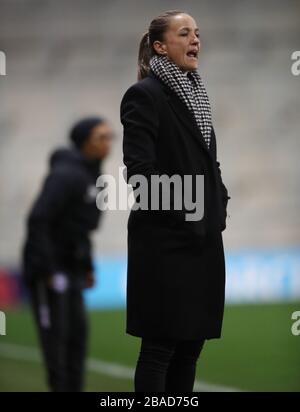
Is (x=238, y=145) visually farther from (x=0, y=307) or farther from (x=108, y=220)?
(x=0, y=307)

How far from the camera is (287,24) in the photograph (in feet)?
60.3

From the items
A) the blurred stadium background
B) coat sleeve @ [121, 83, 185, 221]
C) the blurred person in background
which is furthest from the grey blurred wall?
coat sleeve @ [121, 83, 185, 221]

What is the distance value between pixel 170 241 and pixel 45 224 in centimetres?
256

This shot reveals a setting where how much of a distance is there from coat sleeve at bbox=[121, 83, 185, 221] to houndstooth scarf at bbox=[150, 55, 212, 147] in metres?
0.10

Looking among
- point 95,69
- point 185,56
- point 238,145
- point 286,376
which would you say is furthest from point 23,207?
point 185,56

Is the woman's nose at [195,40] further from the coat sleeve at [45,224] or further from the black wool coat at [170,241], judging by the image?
the coat sleeve at [45,224]

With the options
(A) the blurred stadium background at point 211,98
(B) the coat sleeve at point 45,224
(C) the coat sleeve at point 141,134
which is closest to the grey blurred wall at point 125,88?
(A) the blurred stadium background at point 211,98

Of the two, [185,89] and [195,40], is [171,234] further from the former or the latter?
[195,40]

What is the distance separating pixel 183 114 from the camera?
3.53m

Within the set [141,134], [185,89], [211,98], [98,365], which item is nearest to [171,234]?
[141,134]

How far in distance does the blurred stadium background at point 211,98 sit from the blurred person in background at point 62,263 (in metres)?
9.22

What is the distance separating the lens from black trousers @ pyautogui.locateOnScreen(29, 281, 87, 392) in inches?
235

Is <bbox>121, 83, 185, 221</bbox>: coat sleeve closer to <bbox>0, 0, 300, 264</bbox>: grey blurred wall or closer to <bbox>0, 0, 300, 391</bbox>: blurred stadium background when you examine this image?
<bbox>0, 0, 300, 391</bbox>: blurred stadium background

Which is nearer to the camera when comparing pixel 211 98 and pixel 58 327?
pixel 58 327
